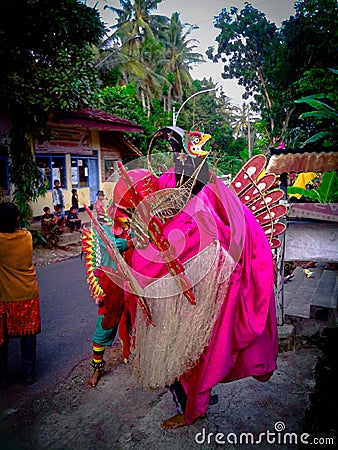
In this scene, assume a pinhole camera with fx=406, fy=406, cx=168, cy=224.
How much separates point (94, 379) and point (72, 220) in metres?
7.30

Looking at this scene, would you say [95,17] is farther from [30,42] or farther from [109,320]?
[109,320]

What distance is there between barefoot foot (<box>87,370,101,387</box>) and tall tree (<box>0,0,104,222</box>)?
217 inches

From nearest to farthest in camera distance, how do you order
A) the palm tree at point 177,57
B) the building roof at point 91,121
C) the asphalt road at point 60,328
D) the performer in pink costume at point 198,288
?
the performer in pink costume at point 198,288
the asphalt road at point 60,328
the building roof at point 91,121
the palm tree at point 177,57

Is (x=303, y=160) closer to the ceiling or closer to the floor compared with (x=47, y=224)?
closer to the ceiling

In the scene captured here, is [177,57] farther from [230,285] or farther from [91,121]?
[230,285]

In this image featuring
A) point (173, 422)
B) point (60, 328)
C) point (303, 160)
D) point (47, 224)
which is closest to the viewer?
point (173, 422)

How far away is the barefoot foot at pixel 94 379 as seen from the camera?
3111mm

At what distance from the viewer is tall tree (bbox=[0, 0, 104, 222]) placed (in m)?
7.10

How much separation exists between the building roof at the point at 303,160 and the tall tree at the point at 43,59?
4.98 metres

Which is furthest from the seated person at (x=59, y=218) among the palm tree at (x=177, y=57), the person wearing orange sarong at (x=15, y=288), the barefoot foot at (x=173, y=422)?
the palm tree at (x=177, y=57)

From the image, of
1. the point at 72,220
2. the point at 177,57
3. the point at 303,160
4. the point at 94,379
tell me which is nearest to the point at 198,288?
the point at 94,379

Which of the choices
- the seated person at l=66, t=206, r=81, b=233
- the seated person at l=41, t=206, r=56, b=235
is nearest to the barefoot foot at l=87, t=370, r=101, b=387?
the seated person at l=41, t=206, r=56, b=235

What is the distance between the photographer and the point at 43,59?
25.3 ft

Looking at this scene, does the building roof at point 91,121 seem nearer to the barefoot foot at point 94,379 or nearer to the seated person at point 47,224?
the seated person at point 47,224
